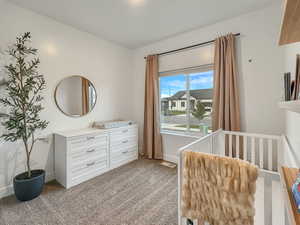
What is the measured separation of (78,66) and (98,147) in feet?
5.05

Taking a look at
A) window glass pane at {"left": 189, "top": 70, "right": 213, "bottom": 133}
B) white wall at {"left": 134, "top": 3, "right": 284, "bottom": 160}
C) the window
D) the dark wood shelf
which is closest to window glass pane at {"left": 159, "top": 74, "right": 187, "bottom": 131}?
the window

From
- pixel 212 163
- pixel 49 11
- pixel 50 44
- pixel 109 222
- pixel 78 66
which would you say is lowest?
pixel 109 222

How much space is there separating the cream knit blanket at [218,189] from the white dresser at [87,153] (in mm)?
1806

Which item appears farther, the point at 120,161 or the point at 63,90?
the point at 120,161

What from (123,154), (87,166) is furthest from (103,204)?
(123,154)

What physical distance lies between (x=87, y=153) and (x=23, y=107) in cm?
108

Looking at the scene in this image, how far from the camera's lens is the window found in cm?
279

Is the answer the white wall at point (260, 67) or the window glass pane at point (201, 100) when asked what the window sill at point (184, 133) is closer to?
the window glass pane at point (201, 100)

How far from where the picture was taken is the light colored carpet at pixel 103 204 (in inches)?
61.8

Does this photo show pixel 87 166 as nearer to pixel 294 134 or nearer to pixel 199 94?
pixel 199 94

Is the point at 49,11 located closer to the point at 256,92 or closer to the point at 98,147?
the point at 98,147

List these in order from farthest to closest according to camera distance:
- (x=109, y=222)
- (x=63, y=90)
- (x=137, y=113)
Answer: (x=137, y=113) < (x=63, y=90) < (x=109, y=222)

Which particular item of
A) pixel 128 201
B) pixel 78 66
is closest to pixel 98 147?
pixel 128 201

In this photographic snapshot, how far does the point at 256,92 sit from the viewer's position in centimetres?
224
